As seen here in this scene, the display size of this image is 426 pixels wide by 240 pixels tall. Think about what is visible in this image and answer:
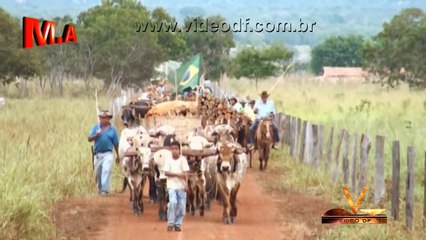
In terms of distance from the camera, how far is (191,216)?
1454 cm

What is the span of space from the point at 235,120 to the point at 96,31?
1326 inches

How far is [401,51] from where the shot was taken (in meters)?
43.8

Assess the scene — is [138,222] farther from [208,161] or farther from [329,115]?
[329,115]

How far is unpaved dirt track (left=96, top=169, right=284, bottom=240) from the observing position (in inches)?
512

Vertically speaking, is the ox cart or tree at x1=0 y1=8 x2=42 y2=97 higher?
tree at x1=0 y1=8 x2=42 y2=97

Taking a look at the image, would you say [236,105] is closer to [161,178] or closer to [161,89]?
[161,89]

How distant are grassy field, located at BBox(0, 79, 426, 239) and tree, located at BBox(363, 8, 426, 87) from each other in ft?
11.8

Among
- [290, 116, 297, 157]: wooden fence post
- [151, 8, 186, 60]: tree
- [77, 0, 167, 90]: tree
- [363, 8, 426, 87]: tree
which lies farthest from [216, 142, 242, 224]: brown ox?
[151, 8, 186, 60]: tree

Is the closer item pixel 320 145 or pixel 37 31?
pixel 320 145

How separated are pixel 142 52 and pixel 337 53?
146ft

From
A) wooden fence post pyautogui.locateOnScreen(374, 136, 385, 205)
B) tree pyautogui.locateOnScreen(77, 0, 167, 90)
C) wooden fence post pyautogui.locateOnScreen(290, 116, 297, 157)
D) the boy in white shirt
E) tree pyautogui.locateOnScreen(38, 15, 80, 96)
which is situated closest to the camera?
the boy in white shirt

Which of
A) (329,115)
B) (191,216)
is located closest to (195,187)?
(191,216)

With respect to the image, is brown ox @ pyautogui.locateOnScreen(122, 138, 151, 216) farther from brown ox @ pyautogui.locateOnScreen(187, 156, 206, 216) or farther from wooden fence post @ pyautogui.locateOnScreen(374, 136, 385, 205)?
wooden fence post @ pyautogui.locateOnScreen(374, 136, 385, 205)

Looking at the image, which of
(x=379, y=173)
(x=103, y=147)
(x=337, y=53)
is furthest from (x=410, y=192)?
(x=337, y=53)
